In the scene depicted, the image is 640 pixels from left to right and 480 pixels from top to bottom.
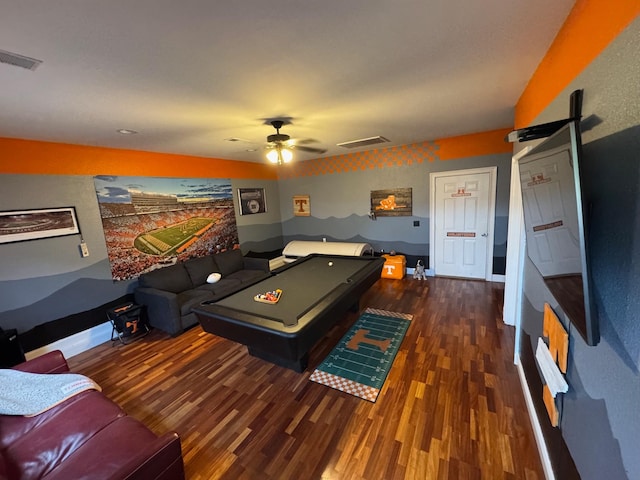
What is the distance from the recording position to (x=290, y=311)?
2320 millimetres

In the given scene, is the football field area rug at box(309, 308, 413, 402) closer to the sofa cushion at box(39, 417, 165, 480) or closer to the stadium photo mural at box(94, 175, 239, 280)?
the sofa cushion at box(39, 417, 165, 480)

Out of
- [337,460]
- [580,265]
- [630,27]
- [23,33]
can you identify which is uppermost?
[23,33]

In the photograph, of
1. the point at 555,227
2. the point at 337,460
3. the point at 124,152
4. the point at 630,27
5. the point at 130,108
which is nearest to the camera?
the point at 630,27

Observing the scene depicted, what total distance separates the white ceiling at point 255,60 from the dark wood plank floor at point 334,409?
255cm

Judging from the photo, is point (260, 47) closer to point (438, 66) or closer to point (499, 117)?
point (438, 66)

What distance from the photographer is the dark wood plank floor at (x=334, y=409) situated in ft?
5.51

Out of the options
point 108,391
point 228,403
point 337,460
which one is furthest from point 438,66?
point 108,391

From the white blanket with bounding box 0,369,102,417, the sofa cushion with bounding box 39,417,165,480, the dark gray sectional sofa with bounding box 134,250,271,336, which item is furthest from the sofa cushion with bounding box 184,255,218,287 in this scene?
the sofa cushion with bounding box 39,417,165,480

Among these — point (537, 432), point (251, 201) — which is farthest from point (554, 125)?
point (251, 201)

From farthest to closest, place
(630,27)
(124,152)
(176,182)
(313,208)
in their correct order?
(313,208) → (176,182) → (124,152) → (630,27)

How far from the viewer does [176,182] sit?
4.27 meters

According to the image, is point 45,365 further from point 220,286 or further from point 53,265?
point 220,286

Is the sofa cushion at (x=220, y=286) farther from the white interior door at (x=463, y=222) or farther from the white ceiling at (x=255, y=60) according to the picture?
the white interior door at (x=463, y=222)

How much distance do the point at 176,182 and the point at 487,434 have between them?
16.1 feet
